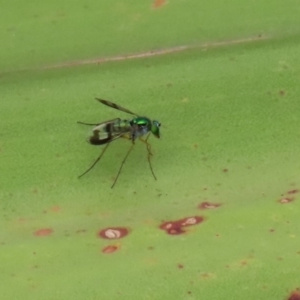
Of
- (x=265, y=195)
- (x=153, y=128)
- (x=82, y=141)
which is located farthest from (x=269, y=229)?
(x=82, y=141)

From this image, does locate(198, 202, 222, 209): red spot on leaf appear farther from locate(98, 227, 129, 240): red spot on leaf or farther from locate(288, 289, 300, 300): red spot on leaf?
locate(288, 289, 300, 300): red spot on leaf

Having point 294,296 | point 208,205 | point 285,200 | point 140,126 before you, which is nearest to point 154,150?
point 140,126

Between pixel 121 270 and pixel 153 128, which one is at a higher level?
pixel 153 128

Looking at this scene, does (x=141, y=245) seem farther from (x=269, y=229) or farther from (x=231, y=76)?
(x=231, y=76)

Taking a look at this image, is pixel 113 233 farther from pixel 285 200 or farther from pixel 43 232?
pixel 285 200

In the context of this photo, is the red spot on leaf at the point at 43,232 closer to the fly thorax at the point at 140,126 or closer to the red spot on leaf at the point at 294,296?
the fly thorax at the point at 140,126

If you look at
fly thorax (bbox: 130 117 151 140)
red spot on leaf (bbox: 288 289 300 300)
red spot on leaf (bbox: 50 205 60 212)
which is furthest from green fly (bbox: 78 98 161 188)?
red spot on leaf (bbox: 288 289 300 300)
